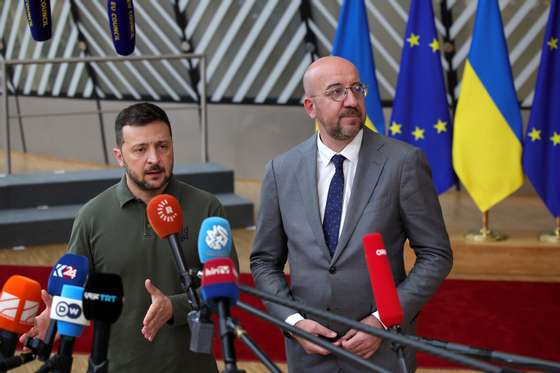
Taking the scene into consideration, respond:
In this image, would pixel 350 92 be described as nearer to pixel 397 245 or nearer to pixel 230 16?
pixel 397 245

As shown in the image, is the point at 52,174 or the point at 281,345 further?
the point at 52,174

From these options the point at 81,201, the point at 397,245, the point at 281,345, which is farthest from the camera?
the point at 81,201

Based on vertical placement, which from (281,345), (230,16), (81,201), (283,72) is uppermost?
(230,16)

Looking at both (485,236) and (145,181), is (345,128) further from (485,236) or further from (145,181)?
(485,236)

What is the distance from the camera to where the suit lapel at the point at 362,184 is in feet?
9.53

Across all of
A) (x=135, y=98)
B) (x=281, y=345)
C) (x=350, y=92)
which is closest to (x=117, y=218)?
(x=350, y=92)

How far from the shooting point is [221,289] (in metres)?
1.60

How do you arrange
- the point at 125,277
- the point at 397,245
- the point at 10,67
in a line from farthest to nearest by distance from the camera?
the point at 10,67 → the point at 397,245 → the point at 125,277

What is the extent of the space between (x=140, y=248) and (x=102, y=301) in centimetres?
102

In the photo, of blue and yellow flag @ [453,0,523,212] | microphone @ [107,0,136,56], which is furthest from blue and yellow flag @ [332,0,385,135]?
microphone @ [107,0,136,56]

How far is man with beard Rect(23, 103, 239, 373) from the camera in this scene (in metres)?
2.68

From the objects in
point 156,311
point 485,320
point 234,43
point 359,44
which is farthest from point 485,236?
point 156,311

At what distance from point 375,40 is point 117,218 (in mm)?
7459

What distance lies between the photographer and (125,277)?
272 centimetres
